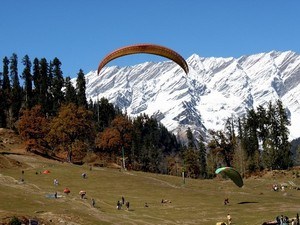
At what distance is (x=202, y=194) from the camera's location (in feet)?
291

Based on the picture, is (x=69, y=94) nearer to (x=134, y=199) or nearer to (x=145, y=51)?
(x=134, y=199)

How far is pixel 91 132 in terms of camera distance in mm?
142875

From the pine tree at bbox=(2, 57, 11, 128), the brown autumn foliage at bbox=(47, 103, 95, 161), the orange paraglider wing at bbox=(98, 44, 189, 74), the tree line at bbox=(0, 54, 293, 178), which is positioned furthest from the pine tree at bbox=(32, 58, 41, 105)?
the orange paraglider wing at bbox=(98, 44, 189, 74)

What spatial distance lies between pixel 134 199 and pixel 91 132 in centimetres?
6469

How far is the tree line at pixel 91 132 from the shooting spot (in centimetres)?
13175

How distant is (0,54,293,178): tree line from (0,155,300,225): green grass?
1944 cm

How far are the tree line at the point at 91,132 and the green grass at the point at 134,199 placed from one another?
1944 cm

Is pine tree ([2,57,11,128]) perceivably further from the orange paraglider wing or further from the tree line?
the orange paraglider wing

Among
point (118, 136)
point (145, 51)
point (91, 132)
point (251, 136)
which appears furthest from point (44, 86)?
point (145, 51)

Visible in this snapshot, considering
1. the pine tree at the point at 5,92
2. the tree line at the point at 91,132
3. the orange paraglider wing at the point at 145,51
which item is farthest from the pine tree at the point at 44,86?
the orange paraglider wing at the point at 145,51

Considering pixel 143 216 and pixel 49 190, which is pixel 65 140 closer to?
pixel 49 190

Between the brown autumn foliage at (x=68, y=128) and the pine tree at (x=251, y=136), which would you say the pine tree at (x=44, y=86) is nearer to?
the brown autumn foliage at (x=68, y=128)

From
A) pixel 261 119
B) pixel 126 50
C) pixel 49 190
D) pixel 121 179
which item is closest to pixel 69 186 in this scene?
pixel 49 190

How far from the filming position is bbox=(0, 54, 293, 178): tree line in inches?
5187
